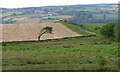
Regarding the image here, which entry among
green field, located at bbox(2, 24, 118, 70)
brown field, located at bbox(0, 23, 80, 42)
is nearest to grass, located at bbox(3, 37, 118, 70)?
green field, located at bbox(2, 24, 118, 70)

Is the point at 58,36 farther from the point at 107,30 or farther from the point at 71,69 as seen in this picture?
the point at 71,69

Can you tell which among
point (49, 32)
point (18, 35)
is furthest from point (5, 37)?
point (49, 32)

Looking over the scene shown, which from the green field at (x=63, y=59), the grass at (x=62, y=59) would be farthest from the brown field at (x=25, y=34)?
the grass at (x=62, y=59)

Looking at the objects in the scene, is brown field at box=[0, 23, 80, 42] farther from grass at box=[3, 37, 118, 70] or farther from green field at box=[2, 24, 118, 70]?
grass at box=[3, 37, 118, 70]

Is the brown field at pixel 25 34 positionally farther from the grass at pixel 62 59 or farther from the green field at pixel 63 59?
the grass at pixel 62 59

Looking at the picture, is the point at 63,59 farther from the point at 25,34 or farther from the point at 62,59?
the point at 25,34

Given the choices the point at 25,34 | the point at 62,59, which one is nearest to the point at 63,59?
the point at 62,59

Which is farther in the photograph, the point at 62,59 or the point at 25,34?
the point at 25,34

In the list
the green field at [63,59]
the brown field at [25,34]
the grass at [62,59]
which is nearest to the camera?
the green field at [63,59]

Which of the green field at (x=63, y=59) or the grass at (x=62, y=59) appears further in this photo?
the grass at (x=62, y=59)

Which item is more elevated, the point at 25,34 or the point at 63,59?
the point at 63,59

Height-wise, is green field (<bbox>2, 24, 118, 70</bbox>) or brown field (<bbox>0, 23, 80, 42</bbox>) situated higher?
green field (<bbox>2, 24, 118, 70</bbox>)
